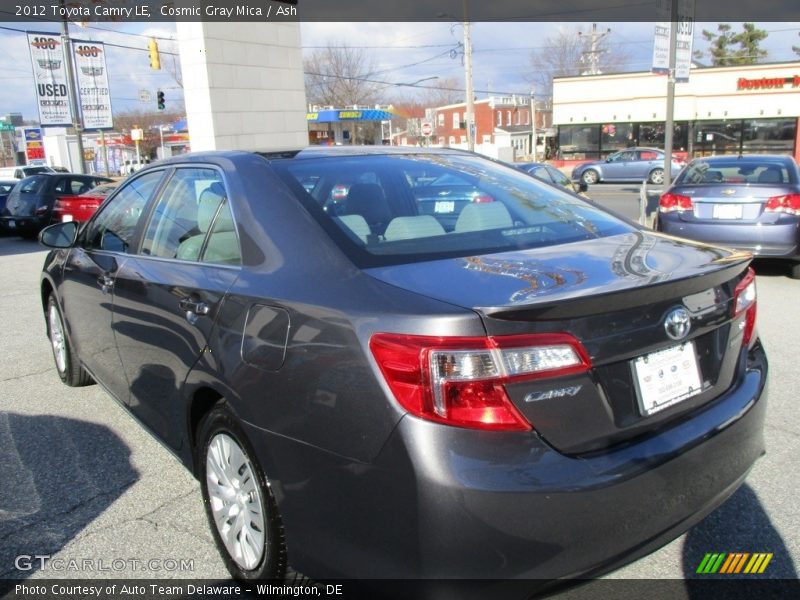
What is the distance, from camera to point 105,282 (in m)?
3.67

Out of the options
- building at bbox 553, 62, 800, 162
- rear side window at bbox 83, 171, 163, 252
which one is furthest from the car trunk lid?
building at bbox 553, 62, 800, 162

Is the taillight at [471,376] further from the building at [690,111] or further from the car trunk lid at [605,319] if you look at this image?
the building at [690,111]

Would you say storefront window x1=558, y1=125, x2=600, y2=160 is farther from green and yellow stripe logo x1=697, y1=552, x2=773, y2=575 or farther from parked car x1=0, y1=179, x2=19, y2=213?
green and yellow stripe logo x1=697, y1=552, x2=773, y2=575

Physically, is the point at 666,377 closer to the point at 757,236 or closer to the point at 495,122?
the point at 757,236

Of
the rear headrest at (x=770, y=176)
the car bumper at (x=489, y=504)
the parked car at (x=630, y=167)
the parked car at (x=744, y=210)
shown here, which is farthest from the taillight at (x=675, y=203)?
the parked car at (x=630, y=167)

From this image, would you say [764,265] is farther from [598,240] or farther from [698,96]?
[698,96]

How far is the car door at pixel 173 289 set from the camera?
106 inches

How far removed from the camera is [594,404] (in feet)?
6.34

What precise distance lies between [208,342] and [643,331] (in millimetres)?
1559

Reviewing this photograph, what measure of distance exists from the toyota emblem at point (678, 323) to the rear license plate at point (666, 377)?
45mm

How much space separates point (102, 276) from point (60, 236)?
93 cm

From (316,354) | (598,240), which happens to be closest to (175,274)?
(316,354)

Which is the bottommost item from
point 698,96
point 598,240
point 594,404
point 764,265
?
point 764,265

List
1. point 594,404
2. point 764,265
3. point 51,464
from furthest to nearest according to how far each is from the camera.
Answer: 1. point 764,265
2. point 51,464
3. point 594,404
